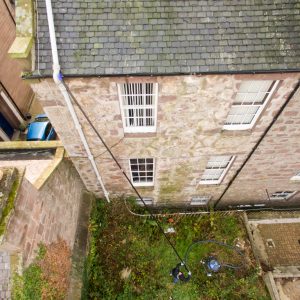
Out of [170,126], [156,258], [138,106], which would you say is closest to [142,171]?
[170,126]

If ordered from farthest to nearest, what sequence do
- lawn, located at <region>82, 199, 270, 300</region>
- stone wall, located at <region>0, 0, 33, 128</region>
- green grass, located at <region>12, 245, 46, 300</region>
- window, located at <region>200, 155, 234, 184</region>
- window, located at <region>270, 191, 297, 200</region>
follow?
stone wall, located at <region>0, 0, 33, 128</region> → window, located at <region>270, 191, 297, 200</region> → lawn, located at <region>82, 199, 270, 300</region> → window, located at <region>200, 155, 234, 184</region> → green grass, located at <region>12, 245, 46, 300</region>

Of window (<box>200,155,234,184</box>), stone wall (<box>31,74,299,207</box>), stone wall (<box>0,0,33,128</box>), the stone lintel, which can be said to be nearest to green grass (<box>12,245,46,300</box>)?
stone wall (<box>31,74,299,207</box>)

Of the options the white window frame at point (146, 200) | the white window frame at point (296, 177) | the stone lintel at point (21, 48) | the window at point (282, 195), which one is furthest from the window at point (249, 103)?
the window at point (282, 195)

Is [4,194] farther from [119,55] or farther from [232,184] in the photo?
[232,184]

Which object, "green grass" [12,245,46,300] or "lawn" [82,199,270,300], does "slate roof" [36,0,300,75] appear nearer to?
"green grass" [12,245,46,300]

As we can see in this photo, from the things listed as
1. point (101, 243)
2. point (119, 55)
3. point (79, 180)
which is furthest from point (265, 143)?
point (101, 243)

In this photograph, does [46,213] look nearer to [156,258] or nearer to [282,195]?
[156,258]
